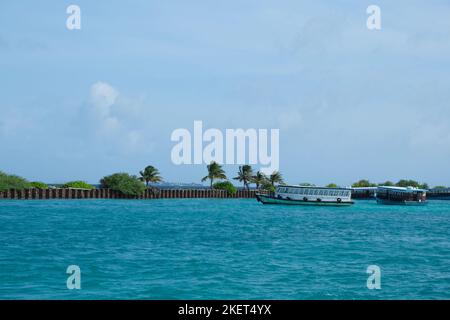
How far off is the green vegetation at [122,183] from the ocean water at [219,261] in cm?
7364

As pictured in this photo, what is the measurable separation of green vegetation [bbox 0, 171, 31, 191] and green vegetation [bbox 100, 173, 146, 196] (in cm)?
2449

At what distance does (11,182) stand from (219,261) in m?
85.4

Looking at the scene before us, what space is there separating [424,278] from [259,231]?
95.2 feet

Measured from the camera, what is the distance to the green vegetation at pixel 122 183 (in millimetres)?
138250

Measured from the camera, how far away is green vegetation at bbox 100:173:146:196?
138m

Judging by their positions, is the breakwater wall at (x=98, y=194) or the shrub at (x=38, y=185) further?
the shrub at (x=38, y=185)

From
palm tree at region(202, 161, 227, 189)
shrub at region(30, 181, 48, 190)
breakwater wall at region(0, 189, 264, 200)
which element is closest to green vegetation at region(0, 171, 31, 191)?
breakwater wall at region(0, 189, 264, 200)

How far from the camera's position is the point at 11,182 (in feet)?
372

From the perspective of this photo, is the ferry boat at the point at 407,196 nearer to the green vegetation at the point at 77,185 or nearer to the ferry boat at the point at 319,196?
the ferry boat at the point at 319,196

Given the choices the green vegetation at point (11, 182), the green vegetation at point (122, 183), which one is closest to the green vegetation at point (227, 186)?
the green vegetation at point (122, 183)

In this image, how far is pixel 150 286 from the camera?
Result: 28.3 meters
